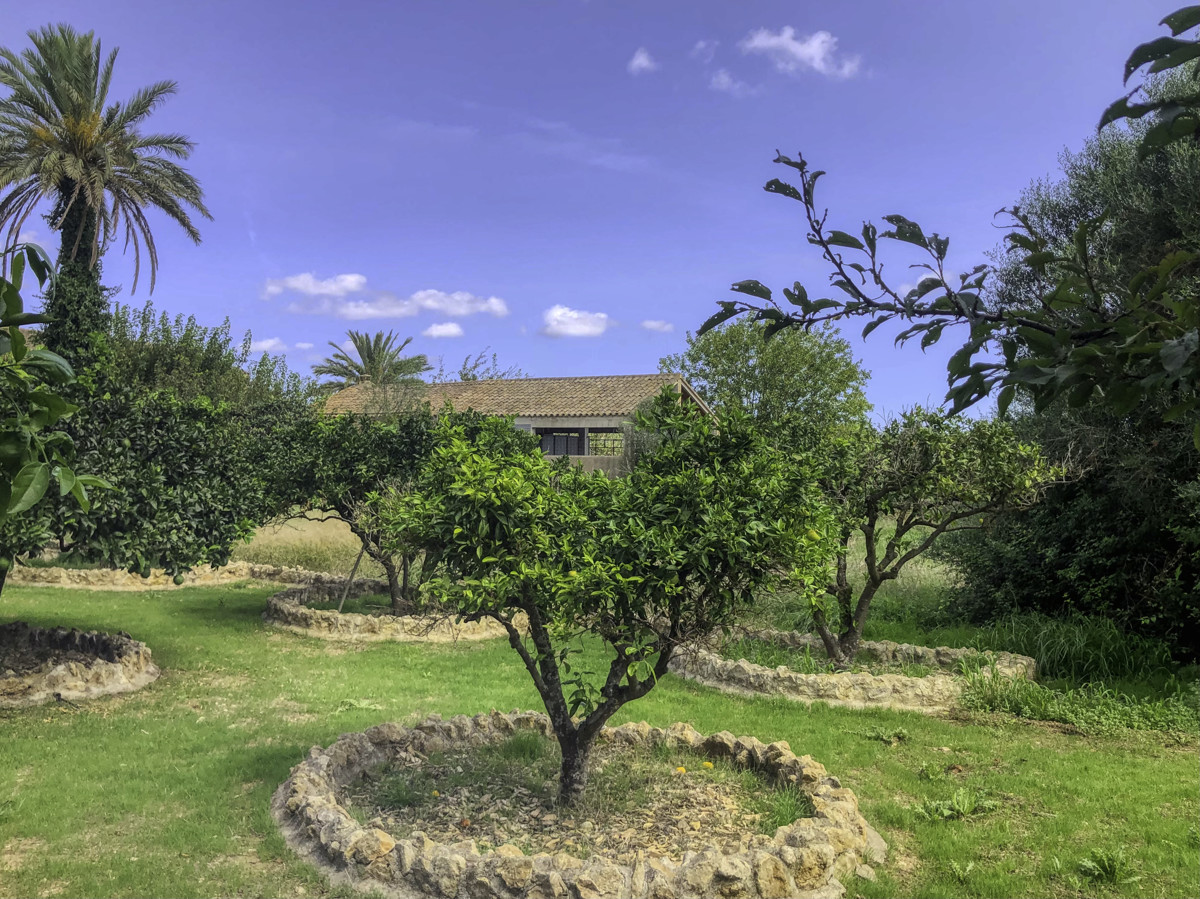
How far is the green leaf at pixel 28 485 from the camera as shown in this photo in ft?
5.40

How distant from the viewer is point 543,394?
104ft

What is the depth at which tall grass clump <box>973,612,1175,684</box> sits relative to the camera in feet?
31.3

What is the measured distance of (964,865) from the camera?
4922mm

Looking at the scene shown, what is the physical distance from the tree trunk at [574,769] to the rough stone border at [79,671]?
6156 millimetres

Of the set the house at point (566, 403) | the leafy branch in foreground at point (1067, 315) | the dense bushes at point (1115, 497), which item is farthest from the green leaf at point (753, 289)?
the house at point (566, 403)

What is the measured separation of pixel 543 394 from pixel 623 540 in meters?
26.9

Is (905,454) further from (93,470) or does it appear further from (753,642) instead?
(93,470)

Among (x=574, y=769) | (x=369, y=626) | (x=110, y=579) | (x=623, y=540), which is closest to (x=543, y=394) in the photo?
(x=110, y=579)

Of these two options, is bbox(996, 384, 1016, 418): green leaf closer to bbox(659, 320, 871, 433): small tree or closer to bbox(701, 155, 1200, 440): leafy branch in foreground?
bbox(701, 155, 1200, 440): leafy branch in foreground

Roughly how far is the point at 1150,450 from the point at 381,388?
22744mm

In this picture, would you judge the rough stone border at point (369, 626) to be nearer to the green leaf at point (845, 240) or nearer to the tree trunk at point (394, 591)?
the tree trunk at point (394, 591)

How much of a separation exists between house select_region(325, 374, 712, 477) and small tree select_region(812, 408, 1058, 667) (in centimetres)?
1635

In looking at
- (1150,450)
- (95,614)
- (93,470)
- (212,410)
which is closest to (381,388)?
(95,614)

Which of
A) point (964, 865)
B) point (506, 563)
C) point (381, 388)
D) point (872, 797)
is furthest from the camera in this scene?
point (381, 388)
